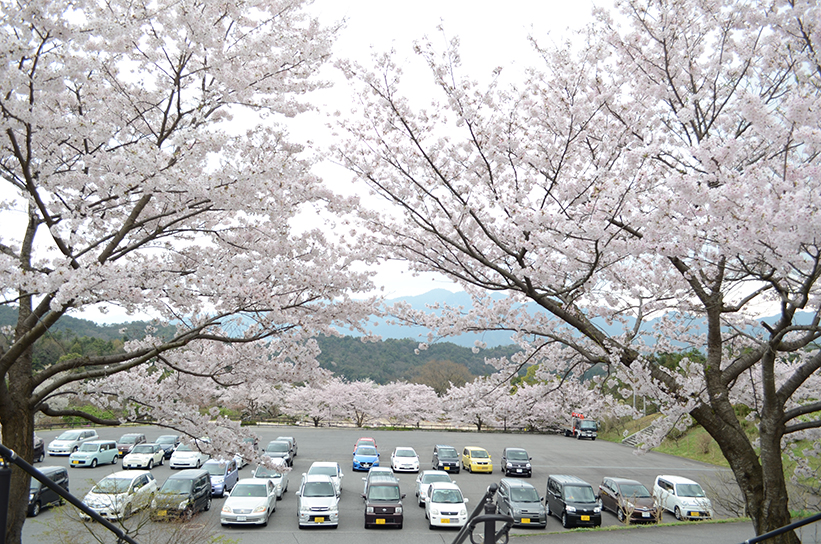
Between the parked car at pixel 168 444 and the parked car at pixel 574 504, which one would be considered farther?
the parked car at pixel 168 444

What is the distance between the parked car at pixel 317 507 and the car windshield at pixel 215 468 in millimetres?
4649

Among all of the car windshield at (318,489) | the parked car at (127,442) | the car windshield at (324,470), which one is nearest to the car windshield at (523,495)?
the car windshield at (318,489)

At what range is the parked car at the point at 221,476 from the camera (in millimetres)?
16328

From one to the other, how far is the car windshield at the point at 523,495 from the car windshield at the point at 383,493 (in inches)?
127

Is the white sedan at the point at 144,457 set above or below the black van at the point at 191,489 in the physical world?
below

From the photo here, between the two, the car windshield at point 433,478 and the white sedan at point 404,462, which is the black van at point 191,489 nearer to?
the car windshield at point 433,478

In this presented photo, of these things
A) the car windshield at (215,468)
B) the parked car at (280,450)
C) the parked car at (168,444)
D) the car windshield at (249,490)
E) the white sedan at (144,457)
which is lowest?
the parked car at (168,444)

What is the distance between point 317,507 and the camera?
1288 centimetres

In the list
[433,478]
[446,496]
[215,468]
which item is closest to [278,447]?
[215,468]

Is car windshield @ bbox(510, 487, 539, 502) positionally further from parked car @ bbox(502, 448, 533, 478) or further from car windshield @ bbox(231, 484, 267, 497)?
parked car @ bbox(502, 448, 533, 478)

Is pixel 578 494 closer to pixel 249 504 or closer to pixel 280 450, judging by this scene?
pixel 249 504

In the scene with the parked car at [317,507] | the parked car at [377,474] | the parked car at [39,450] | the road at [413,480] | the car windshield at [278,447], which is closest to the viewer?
the road at [413,480]

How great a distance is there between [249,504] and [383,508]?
340cm

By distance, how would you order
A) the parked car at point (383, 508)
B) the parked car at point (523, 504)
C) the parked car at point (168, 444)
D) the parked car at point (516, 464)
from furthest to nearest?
1. the parked car at point (168, 444)
2. the parked car at point (516, 464)
3. the parked car at point (523, 504)
4. the parked car at point (383, 508)
